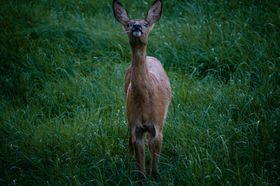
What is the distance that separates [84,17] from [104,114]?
130 inches

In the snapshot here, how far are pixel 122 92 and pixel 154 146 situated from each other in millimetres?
1859

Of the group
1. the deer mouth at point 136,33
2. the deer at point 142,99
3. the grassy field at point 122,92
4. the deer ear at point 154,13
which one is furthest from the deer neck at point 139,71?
the grassy field at point 122,92

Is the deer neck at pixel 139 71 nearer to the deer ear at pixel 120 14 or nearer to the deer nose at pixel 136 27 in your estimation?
the deer nose at pixel 136 27

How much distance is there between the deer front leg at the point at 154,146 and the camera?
527 cm

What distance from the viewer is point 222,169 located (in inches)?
196

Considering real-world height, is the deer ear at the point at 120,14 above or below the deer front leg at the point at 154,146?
above

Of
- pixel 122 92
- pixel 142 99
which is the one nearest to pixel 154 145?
pixel 142 99

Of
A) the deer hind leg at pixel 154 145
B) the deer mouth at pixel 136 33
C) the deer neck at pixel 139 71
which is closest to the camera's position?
the deer mouth at pixel 136 33

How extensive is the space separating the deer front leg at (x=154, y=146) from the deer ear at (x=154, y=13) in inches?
43.4

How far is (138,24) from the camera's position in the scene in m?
4.96

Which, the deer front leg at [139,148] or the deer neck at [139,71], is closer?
the deer neck at [139,71]

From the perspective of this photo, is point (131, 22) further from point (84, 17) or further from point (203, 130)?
point (84, 17)

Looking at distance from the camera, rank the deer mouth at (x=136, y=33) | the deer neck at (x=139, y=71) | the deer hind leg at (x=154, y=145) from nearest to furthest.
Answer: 1. the deer mouth at (x=136, y=33)
2. the deer neck at (x=139, y=71)
3. the deer hind leg at (x=154, y=145)

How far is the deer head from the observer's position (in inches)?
194
